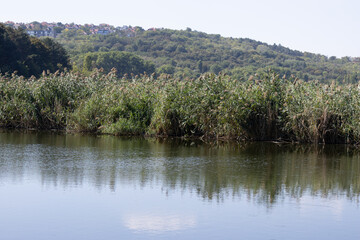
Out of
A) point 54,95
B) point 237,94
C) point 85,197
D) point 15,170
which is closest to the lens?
point 85,197

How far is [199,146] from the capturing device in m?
15.4

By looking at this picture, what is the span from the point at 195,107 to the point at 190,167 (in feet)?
18.4

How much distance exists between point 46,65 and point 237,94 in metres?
39.3

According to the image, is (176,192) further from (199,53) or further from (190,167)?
(199,53)

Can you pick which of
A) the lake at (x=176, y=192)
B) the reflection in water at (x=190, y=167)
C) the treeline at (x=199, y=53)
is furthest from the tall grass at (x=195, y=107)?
the treeline at (x=199, y=53)

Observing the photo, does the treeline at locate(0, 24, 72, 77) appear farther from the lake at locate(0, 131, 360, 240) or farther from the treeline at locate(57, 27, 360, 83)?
the lake at locate(0, 131, 360, 240)

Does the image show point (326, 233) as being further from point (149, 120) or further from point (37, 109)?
point (37, 109)

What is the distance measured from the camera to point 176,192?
29.9 feet

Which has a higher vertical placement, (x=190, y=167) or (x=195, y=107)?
(x=195, y=107)

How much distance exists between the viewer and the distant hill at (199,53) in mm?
81688

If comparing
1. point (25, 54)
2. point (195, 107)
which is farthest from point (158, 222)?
point (25, 54)

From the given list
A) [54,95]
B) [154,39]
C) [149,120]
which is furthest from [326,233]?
[154,39]

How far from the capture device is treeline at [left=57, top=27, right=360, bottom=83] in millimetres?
81713

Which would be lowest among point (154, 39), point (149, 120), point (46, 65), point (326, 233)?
point (326, 233)
